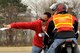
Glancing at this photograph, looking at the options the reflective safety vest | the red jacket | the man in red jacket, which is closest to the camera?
the reflective safety vest

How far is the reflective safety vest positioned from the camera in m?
5.86

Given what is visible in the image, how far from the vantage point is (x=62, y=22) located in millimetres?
5902

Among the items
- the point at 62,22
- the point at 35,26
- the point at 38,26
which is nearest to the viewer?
the point at 62,22

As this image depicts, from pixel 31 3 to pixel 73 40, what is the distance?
4218cm

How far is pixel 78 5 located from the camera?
160 feet

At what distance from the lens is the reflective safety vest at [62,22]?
19.2 feet

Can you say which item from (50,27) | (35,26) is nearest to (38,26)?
(35,26)

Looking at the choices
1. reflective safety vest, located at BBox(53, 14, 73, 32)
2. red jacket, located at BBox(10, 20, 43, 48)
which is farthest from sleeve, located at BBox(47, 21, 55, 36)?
red jacket, located at BBox(10, 20, 43, 48)

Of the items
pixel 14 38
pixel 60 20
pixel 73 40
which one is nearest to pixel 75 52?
pixel 73 40

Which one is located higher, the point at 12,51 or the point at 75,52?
the point at 75,52

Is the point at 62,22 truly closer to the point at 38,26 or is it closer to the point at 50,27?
the point at 50,27

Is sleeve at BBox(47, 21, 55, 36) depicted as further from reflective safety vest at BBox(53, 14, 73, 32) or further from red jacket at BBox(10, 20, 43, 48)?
red jacket at BBox(10, 20, 43, 48)

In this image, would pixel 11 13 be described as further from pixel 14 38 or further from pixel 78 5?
pixel 78 5

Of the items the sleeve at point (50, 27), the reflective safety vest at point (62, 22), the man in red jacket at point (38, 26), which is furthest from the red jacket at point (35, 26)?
the reflective safety vest at point (62, 22)
